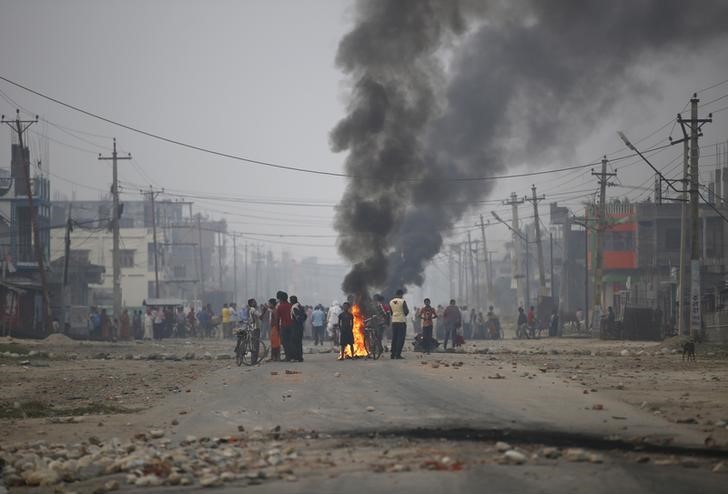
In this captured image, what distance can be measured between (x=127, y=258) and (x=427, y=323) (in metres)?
76.0

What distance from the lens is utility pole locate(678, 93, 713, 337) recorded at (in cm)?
3731

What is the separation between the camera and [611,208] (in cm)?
8194

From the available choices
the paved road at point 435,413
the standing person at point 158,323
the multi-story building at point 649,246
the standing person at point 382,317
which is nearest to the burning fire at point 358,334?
the standing person at point 382,317

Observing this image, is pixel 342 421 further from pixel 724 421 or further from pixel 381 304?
pixel 381 304

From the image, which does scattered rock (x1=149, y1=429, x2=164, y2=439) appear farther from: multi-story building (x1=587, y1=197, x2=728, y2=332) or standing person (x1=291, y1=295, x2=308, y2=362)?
multi-story building (x1=587, y1=197, x2=728, y2=332)

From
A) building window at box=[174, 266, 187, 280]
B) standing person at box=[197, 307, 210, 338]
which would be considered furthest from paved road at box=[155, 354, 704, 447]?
building window at box=[174, 266, 187, 280]

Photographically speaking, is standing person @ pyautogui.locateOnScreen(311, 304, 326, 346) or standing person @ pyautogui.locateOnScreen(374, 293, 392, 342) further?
standing person @ pyautogui.locateOnScreen(311, 304, 326, 346)

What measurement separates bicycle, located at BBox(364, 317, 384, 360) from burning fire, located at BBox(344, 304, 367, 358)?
0.11 meters

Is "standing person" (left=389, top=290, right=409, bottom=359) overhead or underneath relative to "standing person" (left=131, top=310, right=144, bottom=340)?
overhead

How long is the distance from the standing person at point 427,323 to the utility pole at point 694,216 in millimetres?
10157

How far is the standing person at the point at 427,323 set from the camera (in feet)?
105

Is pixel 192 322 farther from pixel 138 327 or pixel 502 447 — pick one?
pixel 502 447

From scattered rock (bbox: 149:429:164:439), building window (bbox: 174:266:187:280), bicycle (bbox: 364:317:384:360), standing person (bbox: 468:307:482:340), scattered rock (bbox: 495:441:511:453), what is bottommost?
standing person (bbox: 468:307:482:340)

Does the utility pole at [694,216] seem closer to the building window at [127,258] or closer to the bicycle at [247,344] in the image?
the bicycle at [247,344]
